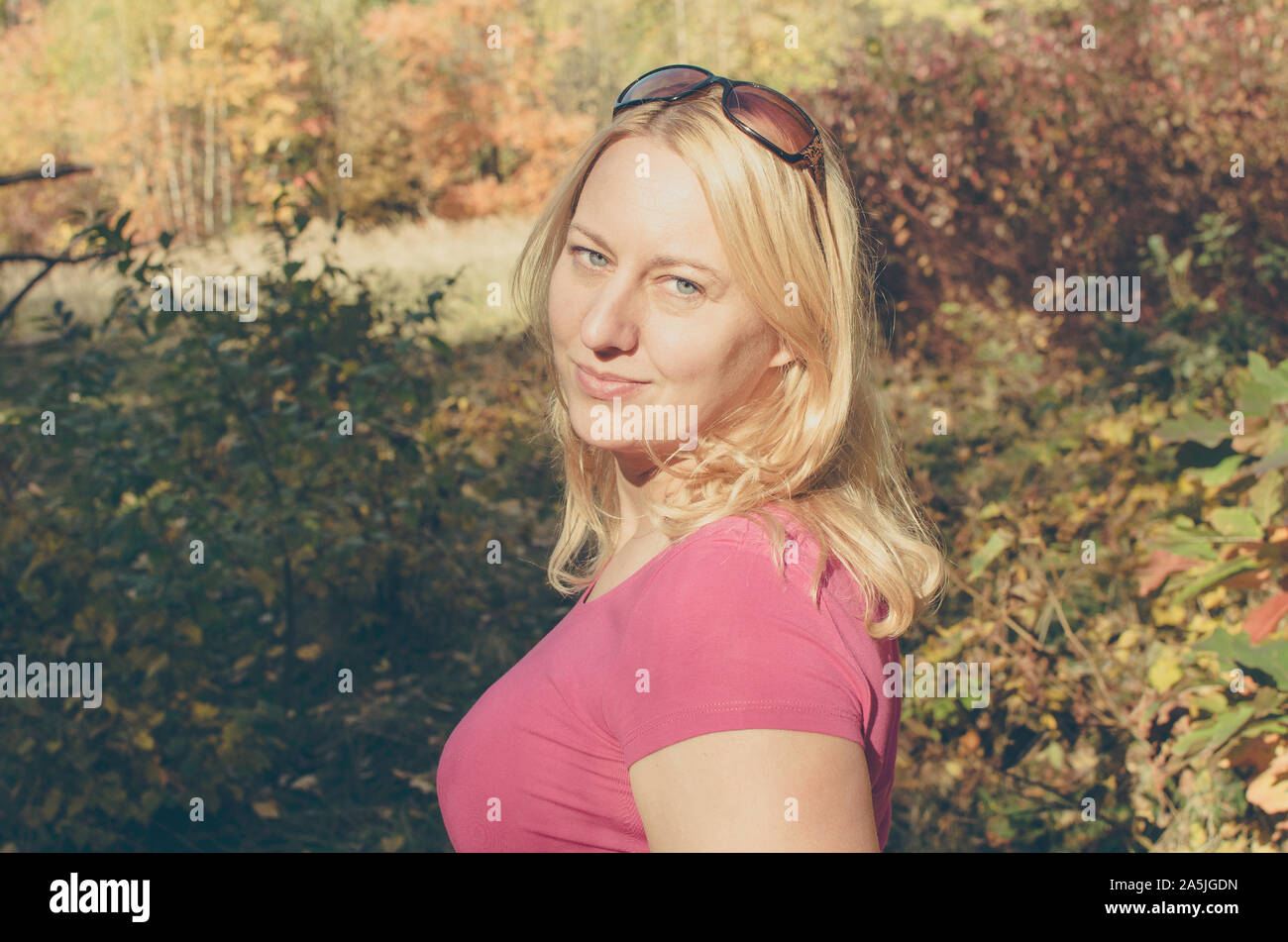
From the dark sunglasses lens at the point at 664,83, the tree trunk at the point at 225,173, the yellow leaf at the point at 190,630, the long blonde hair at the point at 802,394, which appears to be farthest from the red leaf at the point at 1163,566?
the tree trunk at the point at 225,173

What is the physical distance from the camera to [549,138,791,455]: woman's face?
1413 mm

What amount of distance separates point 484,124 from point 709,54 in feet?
7.70

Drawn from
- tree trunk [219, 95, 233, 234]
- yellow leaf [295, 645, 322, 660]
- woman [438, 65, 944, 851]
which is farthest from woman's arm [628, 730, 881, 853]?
tree trunk [219, 95, 233, 234]

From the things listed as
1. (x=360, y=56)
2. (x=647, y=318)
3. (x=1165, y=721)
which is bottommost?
(x=1165, y=721)

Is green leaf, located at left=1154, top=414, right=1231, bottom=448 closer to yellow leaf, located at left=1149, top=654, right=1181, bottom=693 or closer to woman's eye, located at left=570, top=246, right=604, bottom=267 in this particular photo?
yellow leaf, located at left=1149, top=654, right=1181, bottom=693

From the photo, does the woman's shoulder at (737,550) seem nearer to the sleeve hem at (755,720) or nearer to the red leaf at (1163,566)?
the sleeve hem at (755,720)

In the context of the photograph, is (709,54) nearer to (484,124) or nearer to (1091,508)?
(484,124)

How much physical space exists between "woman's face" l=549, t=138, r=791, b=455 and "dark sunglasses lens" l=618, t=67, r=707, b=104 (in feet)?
0.33

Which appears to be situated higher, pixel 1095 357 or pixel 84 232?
pixel 1095 357

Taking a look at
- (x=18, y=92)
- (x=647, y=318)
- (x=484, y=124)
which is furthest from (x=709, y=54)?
(x=647, y=318)

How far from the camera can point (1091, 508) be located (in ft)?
14.1

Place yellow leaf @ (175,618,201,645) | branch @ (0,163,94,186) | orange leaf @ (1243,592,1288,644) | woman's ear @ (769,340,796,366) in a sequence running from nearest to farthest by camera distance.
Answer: woman's ear @ (769,340,796,366)
orange leaf @ (1243,592,1288,644)
branch @ (0,163,94,186)
yellow leaf @ (175,618,201,645)

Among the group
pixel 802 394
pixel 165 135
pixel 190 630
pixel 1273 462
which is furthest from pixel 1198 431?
pixel 165 135

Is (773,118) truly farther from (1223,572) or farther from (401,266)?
(401,266)
